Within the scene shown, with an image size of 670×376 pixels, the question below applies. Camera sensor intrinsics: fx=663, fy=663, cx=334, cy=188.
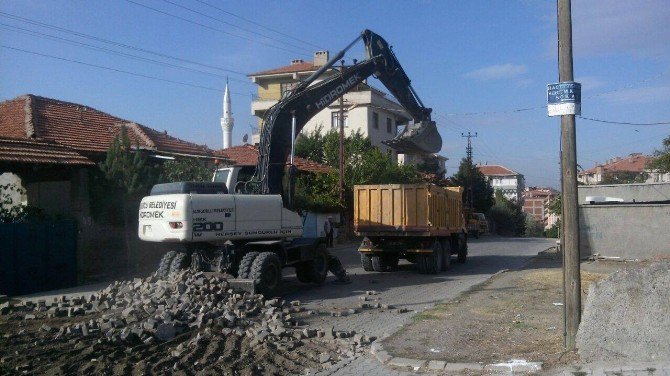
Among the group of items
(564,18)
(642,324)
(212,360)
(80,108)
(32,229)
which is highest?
(80,108)

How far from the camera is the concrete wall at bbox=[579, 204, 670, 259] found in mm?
23984

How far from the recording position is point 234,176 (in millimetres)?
15297

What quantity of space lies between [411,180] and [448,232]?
17.9 m

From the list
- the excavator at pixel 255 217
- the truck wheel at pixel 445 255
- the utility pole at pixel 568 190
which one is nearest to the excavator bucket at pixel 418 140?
the excavator at pixel 255 217

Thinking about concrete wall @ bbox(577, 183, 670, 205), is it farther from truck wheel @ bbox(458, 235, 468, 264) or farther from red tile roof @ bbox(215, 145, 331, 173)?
red tile roof @ bbox(215, 145, 331, 173)

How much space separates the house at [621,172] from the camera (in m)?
56.1

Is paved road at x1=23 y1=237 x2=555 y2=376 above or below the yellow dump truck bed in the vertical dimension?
below

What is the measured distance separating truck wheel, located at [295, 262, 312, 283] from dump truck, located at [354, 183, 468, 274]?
9.53ft

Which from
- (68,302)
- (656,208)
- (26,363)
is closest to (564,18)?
(26,363)

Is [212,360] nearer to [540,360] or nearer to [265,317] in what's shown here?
[265,317]

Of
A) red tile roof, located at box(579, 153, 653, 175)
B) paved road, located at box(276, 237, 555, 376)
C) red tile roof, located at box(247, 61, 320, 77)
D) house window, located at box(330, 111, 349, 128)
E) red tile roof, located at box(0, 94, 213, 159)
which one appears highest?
red tile roof, located at box(247, 61, 320, 77)

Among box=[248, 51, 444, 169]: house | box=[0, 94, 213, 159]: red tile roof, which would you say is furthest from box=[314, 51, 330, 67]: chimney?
box=[0, 94, 213, 159]: red tile roof

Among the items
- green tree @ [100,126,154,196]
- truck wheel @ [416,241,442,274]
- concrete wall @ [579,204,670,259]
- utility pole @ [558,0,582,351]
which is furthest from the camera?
concrete wall @ [579,204,670,259]

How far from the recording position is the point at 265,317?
10.9m
